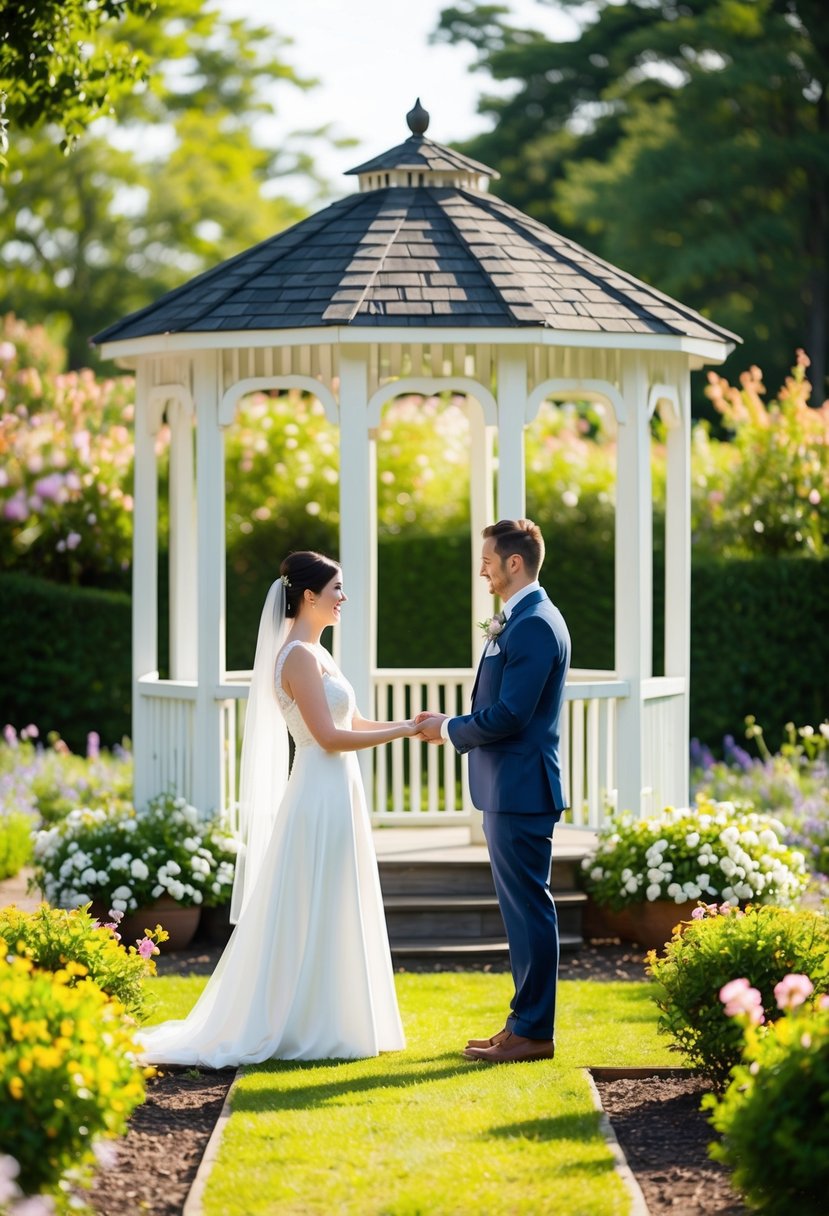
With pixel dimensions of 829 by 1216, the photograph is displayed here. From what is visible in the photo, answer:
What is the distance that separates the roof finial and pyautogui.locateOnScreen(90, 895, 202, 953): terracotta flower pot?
4586 mm

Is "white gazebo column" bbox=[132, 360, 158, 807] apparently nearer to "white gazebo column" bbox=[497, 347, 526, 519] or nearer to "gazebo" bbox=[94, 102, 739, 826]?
"gazebo" bbox=[94, 102, 739, 826]

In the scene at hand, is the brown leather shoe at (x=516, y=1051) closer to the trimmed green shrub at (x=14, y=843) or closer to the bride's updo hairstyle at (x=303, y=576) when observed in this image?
the bride's updo hairstyle at (x=303, y=576)

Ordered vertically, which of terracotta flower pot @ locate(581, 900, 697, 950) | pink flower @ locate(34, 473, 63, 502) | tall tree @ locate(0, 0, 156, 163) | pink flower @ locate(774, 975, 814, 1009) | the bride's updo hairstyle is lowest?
terracotta flower pot @ locate(581, 900, 697, 950)

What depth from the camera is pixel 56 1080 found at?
394cm

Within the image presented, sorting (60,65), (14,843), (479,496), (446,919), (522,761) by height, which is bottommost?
(446,919)

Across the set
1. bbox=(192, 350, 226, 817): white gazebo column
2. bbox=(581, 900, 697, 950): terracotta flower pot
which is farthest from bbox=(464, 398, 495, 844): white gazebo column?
bbox=(581, 900, 697, 950): terracotta flower pot

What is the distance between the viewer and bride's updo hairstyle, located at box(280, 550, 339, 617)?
6180 mm

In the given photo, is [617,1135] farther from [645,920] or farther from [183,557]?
[183,557]

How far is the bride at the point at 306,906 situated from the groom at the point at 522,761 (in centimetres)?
42

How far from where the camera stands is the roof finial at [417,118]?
30.5 feet

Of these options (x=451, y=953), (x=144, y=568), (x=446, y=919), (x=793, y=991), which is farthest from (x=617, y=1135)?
(x=144, y=568)

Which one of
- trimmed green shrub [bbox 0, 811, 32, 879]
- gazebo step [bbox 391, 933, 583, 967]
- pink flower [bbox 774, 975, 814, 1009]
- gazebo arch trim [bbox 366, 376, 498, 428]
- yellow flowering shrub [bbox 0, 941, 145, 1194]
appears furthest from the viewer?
trimmed green shrub [bbox 0, 811, 32, 879]

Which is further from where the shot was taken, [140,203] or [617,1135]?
[140,203]

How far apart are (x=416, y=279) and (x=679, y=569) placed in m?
2.31
